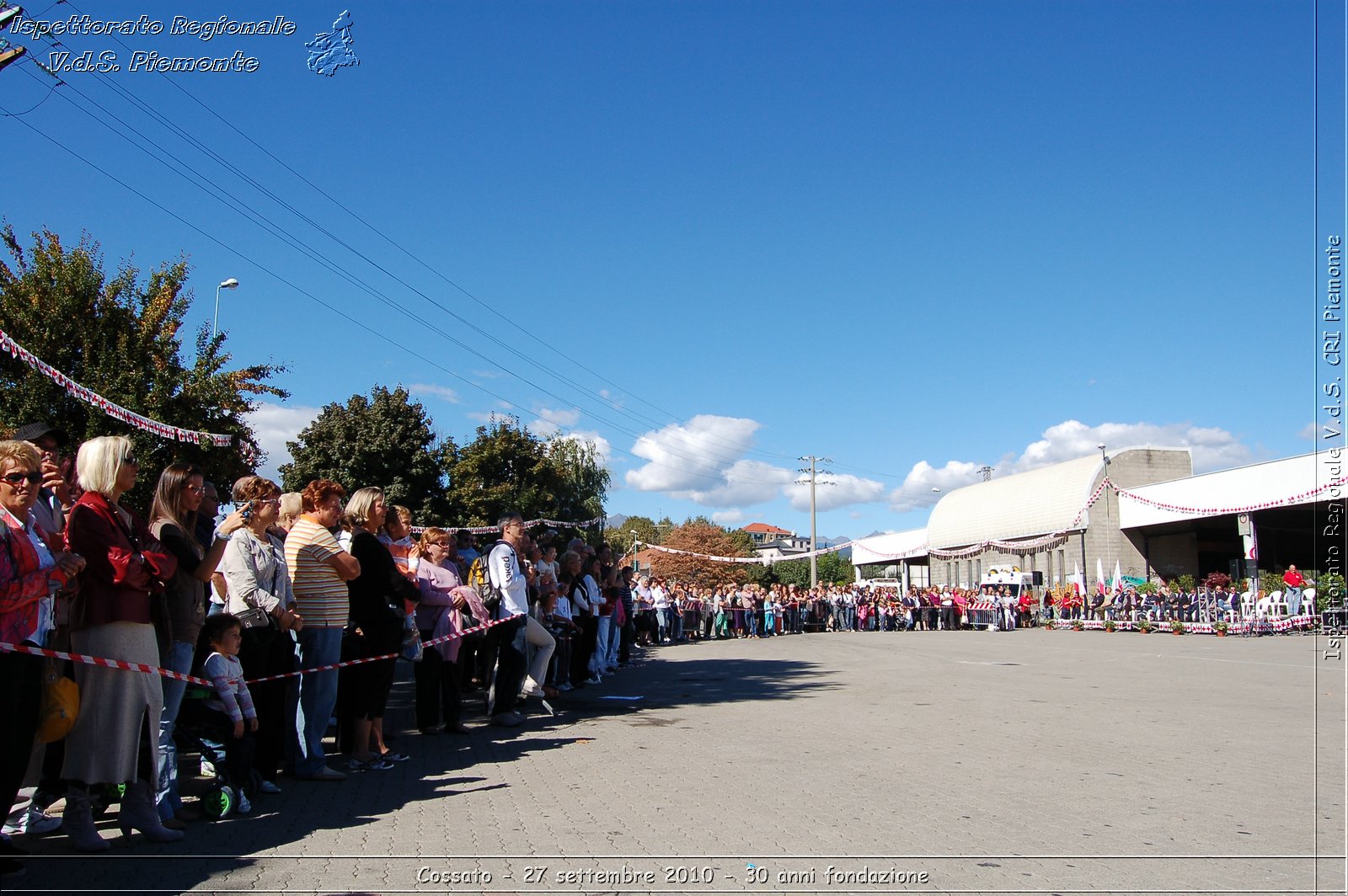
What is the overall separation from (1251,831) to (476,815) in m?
4.49

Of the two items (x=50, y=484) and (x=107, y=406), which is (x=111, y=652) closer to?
(x=50, y=484)

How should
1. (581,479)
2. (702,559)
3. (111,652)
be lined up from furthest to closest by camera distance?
1. (702,559)
2. (581,479)
3. (111,652)

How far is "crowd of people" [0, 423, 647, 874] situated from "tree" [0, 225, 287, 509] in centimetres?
1213

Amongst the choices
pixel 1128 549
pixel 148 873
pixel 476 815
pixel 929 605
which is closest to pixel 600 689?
pixel 476 815

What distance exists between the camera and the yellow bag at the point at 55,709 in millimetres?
4836

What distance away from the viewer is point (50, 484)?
19.4 feet

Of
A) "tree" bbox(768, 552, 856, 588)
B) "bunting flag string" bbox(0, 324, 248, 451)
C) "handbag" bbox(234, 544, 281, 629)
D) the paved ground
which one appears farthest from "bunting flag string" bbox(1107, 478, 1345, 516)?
"tree" bbox(768, 552, 856, 588)

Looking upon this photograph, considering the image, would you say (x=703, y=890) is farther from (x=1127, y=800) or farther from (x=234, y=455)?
(x=234, y=455)

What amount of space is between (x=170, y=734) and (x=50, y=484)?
5.68 feet

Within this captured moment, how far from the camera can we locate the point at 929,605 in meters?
40.6

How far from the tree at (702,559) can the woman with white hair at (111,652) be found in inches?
3488

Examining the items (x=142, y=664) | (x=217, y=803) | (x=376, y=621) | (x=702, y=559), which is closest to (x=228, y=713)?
(x=217, y=803)

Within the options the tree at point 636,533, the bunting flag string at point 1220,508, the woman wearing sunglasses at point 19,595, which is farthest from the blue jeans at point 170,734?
the tree at point 636,533

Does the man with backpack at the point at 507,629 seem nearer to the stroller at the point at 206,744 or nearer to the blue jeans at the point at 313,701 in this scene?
the blue jeans at the point at 313,701
